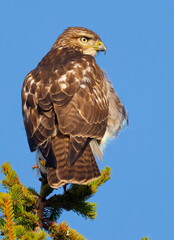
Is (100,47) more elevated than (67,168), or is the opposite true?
(100,47)

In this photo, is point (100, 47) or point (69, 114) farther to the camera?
point (100, 47)

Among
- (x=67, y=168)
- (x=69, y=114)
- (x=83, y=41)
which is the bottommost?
(x=67, y=168)

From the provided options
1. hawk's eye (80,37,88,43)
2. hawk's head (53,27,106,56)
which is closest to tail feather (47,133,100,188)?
hawk's head (53,27,106,56)

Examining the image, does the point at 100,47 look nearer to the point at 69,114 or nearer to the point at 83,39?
the point at 83,39

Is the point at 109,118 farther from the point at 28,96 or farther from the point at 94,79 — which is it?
the point at 28,96

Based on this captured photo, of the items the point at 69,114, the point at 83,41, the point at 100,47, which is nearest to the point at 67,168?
the point at 69,114

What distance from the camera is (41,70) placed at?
667 cm

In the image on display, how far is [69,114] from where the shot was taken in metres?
5.68

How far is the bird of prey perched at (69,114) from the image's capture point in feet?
17.5

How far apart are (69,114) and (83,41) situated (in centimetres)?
296

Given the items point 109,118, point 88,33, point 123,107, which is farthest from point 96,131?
point 88,33

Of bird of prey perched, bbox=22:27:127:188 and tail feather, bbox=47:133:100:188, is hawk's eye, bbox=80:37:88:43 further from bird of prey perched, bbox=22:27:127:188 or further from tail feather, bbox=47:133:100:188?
tail feather, bbox=47:133:100:188

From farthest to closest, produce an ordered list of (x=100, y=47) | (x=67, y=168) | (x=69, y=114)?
(x=100, y=47)
(x=69, y=114)
(x=67, y=168)

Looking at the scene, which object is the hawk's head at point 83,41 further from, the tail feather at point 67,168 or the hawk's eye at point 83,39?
the tail feather at point 67,168
